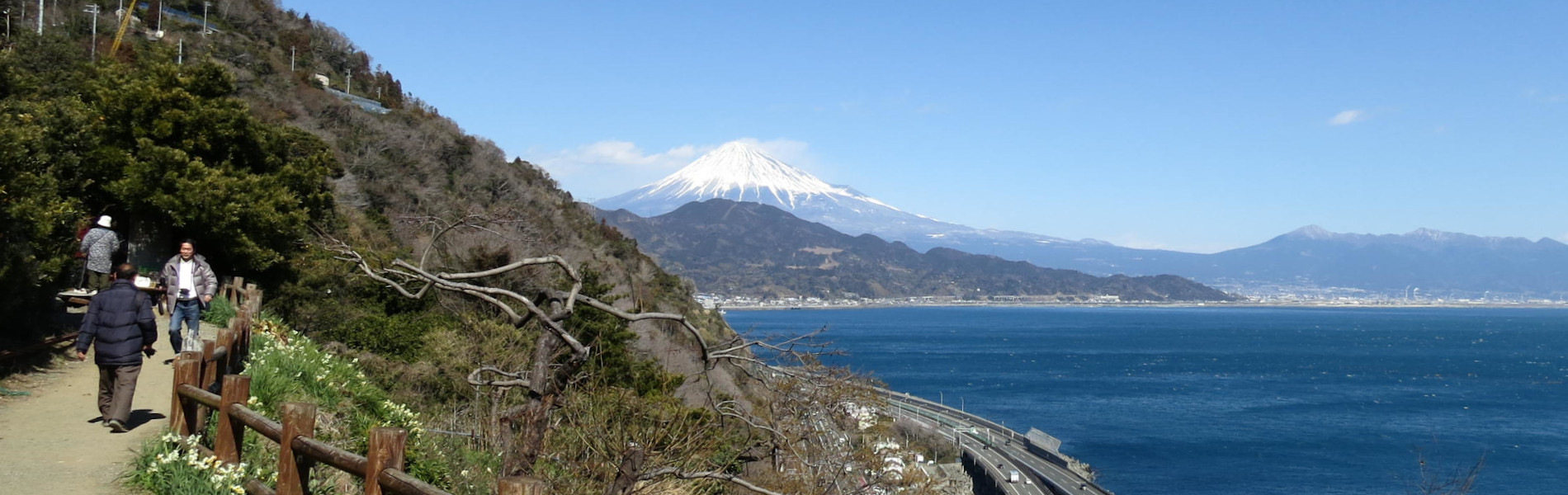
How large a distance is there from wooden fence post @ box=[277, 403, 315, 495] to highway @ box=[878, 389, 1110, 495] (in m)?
25.8

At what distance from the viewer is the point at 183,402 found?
16.9ft

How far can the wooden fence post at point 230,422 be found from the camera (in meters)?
4.62

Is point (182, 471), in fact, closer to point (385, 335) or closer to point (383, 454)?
point (383, 454)

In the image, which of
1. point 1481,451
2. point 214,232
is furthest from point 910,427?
point 214,232

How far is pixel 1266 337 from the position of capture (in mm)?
114438

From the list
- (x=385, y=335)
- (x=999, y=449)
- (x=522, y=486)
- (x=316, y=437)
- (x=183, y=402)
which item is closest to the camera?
(x=522, y=486)

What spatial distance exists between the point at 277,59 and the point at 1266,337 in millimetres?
106042

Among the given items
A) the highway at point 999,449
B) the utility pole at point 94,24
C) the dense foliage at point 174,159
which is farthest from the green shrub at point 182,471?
the utility pole at point 94,24

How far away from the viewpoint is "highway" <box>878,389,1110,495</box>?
3459 cm

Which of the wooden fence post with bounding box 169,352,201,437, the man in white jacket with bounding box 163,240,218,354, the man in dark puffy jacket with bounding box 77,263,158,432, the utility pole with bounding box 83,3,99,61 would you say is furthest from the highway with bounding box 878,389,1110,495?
the wooden fence post with bounding box 169,352,201,437

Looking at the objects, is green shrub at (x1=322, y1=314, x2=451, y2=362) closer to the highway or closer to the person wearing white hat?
the person wearing white hat

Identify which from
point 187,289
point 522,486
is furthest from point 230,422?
point 187,289

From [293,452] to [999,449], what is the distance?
39.0 meters

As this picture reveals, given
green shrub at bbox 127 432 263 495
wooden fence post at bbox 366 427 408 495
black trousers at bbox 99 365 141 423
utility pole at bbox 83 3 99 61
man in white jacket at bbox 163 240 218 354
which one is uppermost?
utility pole at bbox 83 3 99 61
